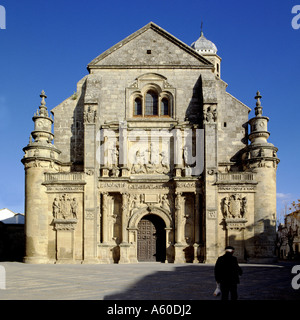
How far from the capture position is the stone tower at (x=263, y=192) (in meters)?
29.0

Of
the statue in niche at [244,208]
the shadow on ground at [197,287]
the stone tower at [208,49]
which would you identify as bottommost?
the shadow on ground at [197,287]

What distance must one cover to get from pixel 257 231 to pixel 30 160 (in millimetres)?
15446

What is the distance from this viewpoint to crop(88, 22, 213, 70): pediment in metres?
32.6

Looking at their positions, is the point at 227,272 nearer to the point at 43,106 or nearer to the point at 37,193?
the point at 37,193

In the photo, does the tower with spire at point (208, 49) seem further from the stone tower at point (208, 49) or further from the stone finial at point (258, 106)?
the stone finial at point (258, 106)

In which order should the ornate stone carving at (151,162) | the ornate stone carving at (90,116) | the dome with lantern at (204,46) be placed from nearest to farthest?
the ornate stone carving at (90,116) < the ornate stone carving at (151,162) < the dome with lantern at (204,46)

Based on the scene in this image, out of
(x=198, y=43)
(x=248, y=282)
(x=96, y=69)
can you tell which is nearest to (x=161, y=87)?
(x=96, y=69)

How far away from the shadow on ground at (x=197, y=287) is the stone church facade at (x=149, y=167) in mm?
8622

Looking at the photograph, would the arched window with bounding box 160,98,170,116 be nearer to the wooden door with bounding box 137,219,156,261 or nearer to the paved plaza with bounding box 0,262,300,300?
the wooden door with bounding box 137,219,156,261

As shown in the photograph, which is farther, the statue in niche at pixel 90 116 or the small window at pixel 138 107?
the small window at pixel 138 107

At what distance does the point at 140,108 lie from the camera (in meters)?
32.8

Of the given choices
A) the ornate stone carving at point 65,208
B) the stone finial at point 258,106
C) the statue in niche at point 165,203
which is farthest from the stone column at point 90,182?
the stone finial at point 258,106

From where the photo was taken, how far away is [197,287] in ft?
53.8

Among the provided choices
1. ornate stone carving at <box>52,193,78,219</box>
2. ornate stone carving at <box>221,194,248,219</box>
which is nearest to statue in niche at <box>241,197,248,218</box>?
ornate stone carving at <box>221,194,248,219</box>
